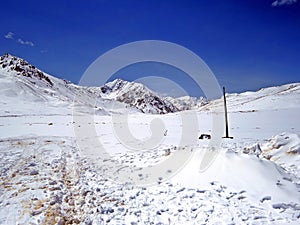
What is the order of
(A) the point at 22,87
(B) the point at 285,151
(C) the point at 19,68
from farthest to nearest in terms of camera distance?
(C) the point at 19,68 < (A) the point at 22,87 < (B) the point at 285,151

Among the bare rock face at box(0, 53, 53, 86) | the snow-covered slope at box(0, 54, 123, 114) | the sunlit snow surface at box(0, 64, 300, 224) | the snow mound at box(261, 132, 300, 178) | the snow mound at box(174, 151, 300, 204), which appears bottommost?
the sunlit snow surface at box(0, 64, 300, 224)

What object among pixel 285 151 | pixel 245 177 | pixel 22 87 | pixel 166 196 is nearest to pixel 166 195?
pixel 166 196

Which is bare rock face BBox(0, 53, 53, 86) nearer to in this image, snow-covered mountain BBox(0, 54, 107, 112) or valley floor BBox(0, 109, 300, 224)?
snow-covered mountain BBox(0, 54, 107, 112)

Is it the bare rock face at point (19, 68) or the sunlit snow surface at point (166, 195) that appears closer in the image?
the sunlit snow surface at point (166, 195)

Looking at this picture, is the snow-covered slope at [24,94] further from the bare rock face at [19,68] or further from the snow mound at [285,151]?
the snow mound at [285,151]

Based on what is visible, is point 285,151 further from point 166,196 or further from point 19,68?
point 19,68

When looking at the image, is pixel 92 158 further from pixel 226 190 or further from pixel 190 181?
pixel 226 190

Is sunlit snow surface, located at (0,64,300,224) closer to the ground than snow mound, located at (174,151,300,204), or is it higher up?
closer to the ground

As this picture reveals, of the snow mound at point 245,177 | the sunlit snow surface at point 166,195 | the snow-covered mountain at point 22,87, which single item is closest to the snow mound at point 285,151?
the sunlit snow surface at point 166,195

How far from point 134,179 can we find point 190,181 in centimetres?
241

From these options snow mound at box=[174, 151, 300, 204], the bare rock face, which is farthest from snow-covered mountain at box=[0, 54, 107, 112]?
snow mound at box=[174, 151, 300, 204]

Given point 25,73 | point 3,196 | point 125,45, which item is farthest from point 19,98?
point 3,196

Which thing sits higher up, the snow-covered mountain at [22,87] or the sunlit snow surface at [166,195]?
the snow-covered mountain at [22,87]

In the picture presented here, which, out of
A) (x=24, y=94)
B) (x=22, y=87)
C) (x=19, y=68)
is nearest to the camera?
(x=24, y=94)
